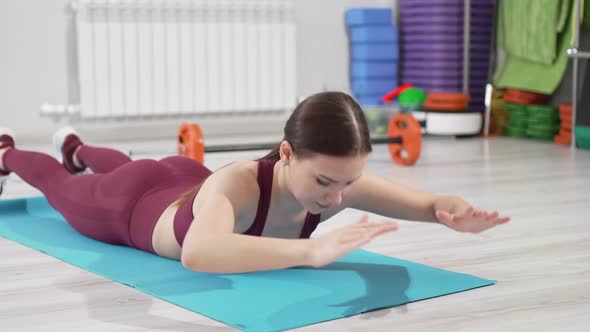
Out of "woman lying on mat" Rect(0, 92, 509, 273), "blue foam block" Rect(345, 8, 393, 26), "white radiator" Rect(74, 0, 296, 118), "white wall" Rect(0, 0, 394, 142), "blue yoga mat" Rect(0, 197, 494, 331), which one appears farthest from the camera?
"blue foam block" Rect(345, 8, 393, 26)

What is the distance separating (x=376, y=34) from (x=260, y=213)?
10.9 feet

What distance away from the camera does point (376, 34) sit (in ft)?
15.9

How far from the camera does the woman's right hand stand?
4.10ft

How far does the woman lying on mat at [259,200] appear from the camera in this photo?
1.37 m

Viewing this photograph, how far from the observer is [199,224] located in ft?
4.75

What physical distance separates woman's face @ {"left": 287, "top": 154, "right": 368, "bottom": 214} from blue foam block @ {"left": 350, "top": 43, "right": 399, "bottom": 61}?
343 cm

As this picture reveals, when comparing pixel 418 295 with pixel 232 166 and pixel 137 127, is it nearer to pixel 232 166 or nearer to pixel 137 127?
pixel 232 166

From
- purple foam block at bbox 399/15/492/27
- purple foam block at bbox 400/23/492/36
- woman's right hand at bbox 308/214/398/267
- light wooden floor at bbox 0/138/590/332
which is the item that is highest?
purple foam block at bbox 399/15/492/27

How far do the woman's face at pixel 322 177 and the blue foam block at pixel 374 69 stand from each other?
3419mm

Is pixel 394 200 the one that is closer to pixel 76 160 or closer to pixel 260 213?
pixel 260 213

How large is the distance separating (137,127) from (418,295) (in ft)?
10.4

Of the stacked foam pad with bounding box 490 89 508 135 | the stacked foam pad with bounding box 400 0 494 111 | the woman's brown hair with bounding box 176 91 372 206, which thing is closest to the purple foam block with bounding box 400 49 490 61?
the stacked foam pad with bounding box 400 0 494 111

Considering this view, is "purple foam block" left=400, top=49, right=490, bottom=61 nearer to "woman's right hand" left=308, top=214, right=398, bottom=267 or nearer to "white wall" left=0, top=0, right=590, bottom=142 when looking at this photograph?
"white wall" left=0, top=0, right=590, bottom=142

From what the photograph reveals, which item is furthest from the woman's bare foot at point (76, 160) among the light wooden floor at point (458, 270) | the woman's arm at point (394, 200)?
the woman's arm at point (394, 200)
